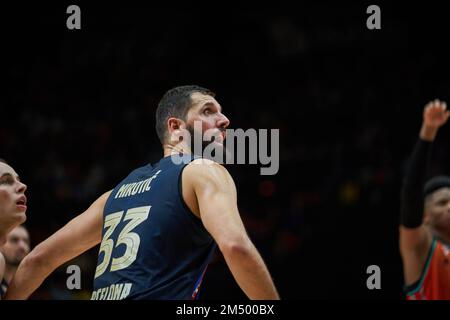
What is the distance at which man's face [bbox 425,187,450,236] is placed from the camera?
470 cm

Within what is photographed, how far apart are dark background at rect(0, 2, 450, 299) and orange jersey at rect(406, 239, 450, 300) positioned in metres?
2.86

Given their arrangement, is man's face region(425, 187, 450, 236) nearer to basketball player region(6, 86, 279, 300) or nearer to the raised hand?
the raised hand

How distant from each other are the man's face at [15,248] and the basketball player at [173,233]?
1.79 m

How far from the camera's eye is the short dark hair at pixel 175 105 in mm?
3645

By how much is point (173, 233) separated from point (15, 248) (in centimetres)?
242

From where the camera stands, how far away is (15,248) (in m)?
5.07

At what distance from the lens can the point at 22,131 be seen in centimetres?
1044

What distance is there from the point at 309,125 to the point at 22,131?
14.2 ft

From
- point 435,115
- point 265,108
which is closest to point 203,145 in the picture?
point 435,115

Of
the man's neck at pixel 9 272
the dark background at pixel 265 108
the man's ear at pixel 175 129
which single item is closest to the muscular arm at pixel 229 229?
the man's ear at pixel 175 129

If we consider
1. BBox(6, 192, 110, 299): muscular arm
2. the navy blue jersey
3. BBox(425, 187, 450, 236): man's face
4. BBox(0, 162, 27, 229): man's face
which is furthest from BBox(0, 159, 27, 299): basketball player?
BBox(425, 187, 450, 236): man's face

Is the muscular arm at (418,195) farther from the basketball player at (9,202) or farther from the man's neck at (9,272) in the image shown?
the man's neck at (9,272)

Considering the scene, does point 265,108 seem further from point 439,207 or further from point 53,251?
point 53,251

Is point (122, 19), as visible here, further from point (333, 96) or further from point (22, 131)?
point (333, 96)
